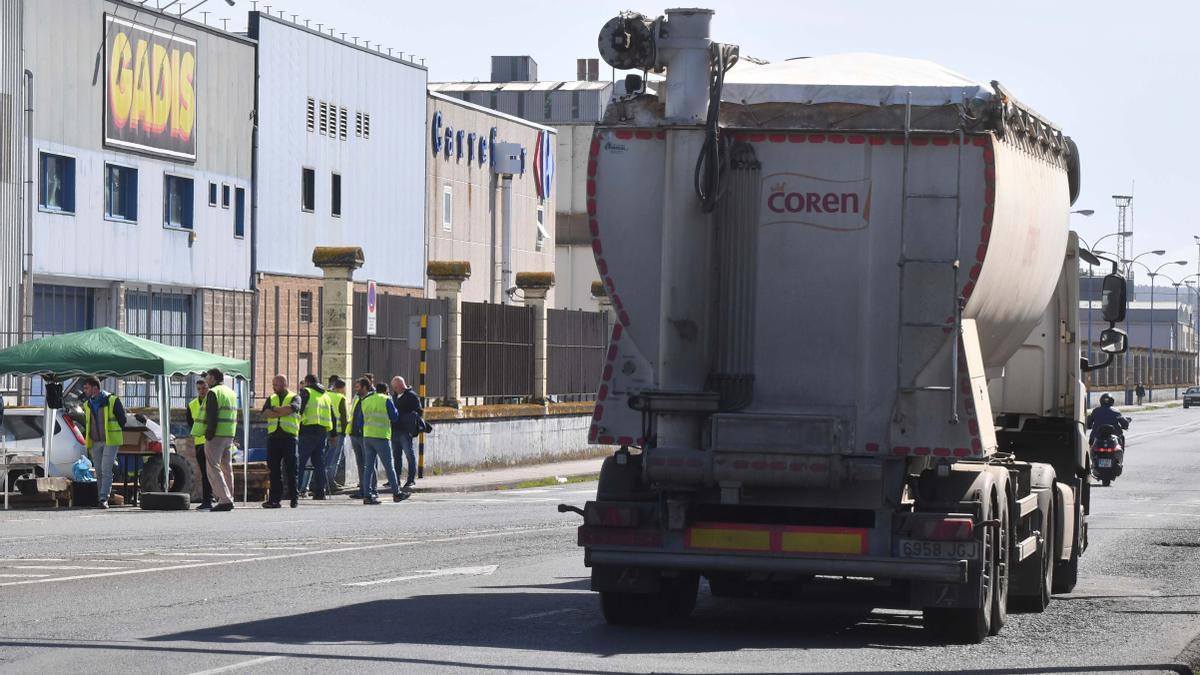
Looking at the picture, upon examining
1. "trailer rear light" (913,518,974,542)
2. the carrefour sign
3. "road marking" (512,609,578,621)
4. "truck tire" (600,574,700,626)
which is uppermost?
the carrefour sign

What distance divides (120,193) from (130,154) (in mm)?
910

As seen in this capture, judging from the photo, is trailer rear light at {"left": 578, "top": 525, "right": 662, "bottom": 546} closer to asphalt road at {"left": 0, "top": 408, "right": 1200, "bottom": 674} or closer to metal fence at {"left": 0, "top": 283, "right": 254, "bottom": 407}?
asphalt road at {"left": 0, "top": 408, "right": 1200, "bottom": 674}

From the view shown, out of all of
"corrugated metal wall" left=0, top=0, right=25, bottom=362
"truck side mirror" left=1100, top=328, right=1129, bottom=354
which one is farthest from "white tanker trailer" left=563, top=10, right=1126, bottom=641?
"corrugated metal wall" left=0, top=0, right=25, bottom=362

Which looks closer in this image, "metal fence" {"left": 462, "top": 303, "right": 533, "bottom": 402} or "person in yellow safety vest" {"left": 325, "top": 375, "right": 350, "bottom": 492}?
"person in yellow safety vest" {"left": 325, "top": 375, "right": 350, "bottom": 492}

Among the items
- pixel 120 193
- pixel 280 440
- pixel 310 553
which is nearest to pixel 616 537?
pixel 310 553

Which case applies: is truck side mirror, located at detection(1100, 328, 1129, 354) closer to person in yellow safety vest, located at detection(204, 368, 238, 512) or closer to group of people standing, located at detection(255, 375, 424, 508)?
person in yellow safety vest, located at detection(204, 368, 238, 512)

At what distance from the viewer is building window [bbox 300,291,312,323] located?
50.6 metres

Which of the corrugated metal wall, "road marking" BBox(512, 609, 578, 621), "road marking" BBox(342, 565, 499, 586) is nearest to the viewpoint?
"road marking" BBox(512, 609, 578, 621)

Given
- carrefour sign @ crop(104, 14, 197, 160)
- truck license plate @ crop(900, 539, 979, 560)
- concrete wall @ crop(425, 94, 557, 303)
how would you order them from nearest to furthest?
1. truck license plate @ crop(900, 539, 979, 560)
2. carrefour sign @ crop(104, 14, 197, 160)
3. concrete wall @ crop(425, 94, 557, 303)

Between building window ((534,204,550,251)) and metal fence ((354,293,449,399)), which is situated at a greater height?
building window ((534,204,550,251))

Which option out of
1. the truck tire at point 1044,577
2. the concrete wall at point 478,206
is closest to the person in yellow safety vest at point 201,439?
the truck tire at point 1044,577

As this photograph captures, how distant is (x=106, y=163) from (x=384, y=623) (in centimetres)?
3237

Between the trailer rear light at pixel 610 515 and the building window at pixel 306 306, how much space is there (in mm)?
38165

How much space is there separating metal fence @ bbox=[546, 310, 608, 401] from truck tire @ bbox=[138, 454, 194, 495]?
49.2ft
